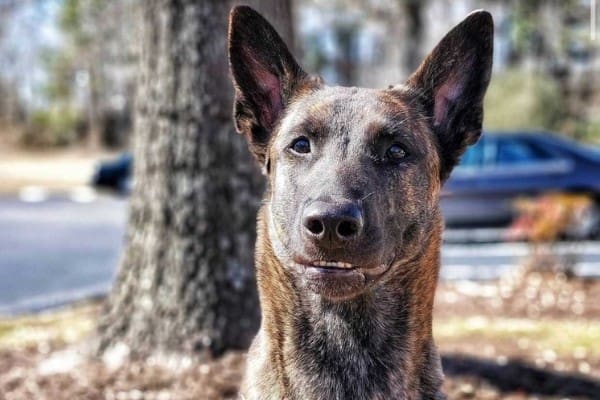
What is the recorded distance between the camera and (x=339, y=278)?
273 centimetres

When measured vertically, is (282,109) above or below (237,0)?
below

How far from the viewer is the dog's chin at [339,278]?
2.73 meters

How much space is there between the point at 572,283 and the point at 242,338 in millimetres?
5702

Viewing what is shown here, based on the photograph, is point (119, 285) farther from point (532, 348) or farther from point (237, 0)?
point (532, 348)

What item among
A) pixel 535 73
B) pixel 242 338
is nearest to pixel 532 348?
pixel 242 338

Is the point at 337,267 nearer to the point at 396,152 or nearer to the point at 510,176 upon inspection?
the point at 396,152

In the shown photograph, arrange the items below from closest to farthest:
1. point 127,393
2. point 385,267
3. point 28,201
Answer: point 385,267 → point 127,393 → point 28,201

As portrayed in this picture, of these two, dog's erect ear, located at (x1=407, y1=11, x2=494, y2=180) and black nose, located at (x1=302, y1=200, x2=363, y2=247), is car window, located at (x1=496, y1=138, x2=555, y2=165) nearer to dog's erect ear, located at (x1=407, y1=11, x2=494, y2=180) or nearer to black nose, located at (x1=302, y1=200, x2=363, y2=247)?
dog's erect ear, located at (x1=407, y1=11, x2=494, y2=180)

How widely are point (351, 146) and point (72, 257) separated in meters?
10.9

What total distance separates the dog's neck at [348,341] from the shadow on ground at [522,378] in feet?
7.57


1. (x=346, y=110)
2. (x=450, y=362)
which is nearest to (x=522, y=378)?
(x=450, y=362)

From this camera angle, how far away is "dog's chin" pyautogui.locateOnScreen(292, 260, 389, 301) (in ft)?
8.95

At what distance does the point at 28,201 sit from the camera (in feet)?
77.7

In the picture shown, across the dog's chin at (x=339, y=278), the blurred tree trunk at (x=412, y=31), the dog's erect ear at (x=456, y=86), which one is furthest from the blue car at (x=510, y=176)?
the dog's chin at (x=339, y=278)
